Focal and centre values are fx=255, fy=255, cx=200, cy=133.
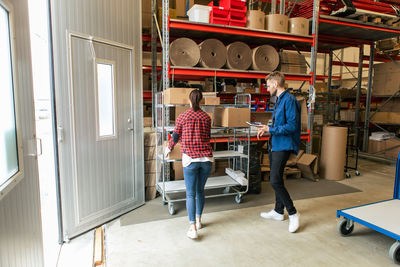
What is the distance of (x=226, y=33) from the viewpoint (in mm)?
4789

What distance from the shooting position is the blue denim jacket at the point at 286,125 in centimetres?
286

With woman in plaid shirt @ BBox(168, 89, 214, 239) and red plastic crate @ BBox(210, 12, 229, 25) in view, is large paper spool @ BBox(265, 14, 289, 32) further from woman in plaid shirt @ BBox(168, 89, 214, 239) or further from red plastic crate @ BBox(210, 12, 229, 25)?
woman in plaid shirt @ BBox(168, 89, 214, 239)

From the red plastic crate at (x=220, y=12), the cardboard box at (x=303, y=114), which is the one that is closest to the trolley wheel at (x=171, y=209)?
the red plastic crate at (x=220, y=12)

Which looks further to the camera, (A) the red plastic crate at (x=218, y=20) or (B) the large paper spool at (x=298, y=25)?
(B) the large paper spool at (x=298, y=25)

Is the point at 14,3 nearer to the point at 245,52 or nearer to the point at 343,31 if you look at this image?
the point at 245,52

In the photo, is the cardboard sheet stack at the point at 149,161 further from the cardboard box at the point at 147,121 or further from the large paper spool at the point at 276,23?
the large paper spool at the point at 276,23

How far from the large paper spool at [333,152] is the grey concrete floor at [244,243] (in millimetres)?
1835

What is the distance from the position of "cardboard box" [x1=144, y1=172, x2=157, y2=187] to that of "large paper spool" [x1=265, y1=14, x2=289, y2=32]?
12.0 ft

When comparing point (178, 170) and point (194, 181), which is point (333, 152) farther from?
point (194, 181)

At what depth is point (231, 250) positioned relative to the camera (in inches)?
107

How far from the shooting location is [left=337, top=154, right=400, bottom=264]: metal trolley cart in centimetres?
251

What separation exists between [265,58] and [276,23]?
2.31 feet

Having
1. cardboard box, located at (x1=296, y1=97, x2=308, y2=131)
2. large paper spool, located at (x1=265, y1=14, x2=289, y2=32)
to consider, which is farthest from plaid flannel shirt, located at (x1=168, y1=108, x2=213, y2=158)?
cardboard box, located at (x1=296, y1=97, x2=308, y2=131)

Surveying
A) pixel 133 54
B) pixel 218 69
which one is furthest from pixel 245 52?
pixel 133 54
